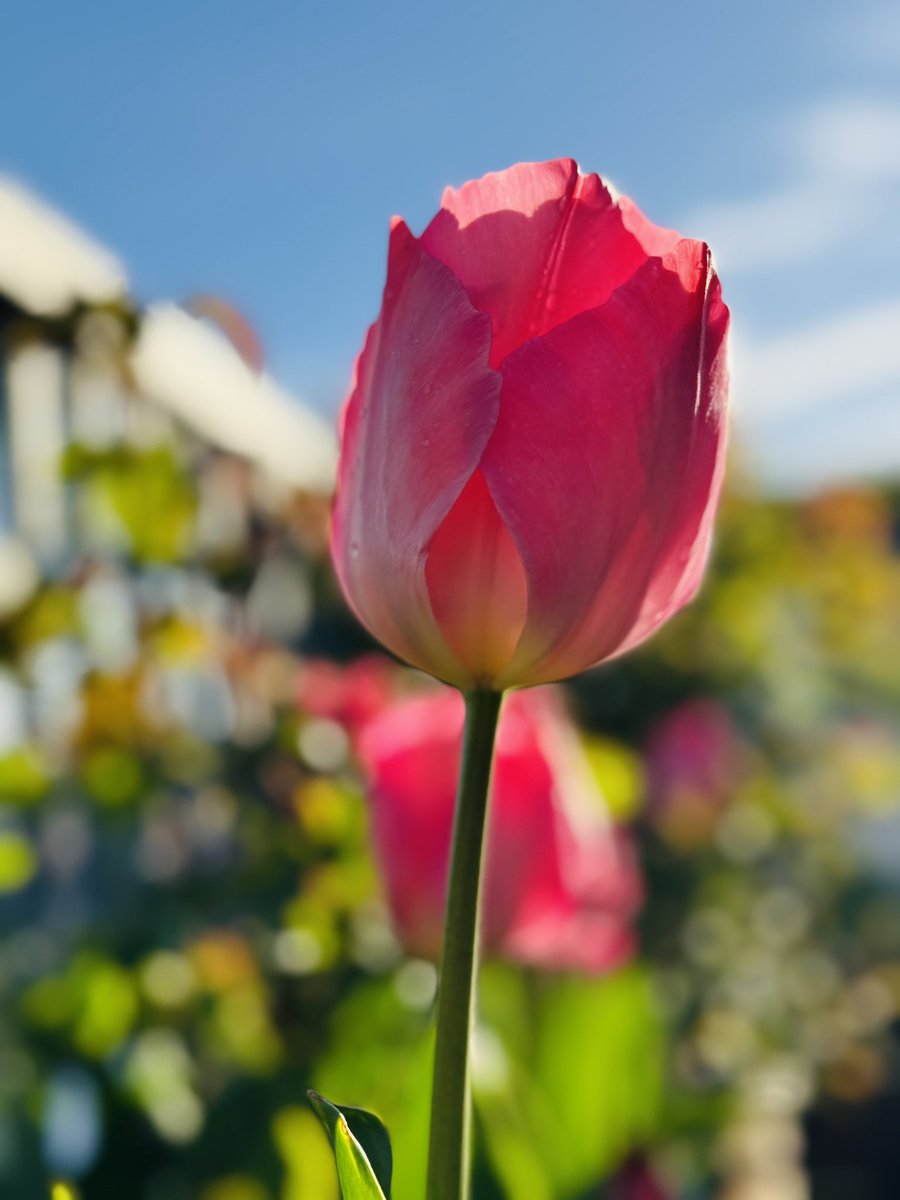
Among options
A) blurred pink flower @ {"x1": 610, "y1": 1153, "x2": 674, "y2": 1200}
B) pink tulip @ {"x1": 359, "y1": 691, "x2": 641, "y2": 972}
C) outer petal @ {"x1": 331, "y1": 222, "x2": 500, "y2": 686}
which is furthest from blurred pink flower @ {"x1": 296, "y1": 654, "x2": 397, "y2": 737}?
outer petal @ {"x1": 331, "y1": 222, "x2": 500, "y2": 686}

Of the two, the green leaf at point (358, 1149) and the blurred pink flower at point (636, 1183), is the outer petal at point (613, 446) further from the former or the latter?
the blurred pink flower at point (636, 1183)

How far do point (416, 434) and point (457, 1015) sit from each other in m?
0.09

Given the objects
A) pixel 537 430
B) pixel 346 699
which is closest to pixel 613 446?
pixel 537 430

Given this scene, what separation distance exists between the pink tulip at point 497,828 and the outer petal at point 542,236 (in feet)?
0.96

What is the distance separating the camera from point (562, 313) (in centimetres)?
21

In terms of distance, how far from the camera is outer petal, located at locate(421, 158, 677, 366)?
206mm

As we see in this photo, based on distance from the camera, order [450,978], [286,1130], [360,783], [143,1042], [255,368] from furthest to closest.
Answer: [360,783] → [143,1042] → [286,1130] → [255,368] → [450,978]

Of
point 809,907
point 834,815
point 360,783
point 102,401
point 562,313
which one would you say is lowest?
point 809,907

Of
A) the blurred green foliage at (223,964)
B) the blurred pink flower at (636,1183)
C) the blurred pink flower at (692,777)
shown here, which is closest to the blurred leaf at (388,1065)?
the blurred green foliage at (223,964)

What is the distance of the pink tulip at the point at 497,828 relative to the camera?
1.59ft

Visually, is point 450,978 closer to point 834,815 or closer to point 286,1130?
point 286,1130

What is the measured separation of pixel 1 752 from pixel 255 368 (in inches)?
12.8

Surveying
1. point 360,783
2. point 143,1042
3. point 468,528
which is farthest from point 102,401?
point 468,528

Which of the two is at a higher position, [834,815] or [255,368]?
[255,368]
